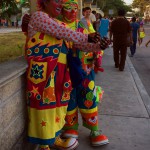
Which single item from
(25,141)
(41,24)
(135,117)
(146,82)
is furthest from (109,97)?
(41,24)

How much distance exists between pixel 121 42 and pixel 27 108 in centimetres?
554

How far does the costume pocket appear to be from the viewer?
8.11ft

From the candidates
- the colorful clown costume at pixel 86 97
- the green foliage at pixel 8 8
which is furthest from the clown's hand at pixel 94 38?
the green foliage at pixel 8 8

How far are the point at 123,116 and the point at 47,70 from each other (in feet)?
6.95

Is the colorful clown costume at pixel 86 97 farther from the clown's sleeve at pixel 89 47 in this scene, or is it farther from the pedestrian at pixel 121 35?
the pedestrian at pixel 121 35

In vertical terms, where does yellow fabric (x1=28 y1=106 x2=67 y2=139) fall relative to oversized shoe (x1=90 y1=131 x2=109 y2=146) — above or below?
above

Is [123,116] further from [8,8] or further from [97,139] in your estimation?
[8,8]

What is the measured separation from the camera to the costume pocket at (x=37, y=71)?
8.11 feet

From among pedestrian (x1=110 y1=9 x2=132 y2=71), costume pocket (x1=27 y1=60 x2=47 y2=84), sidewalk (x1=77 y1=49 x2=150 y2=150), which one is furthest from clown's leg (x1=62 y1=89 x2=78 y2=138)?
pedestrian (x1=110 y1=9 x2=132 y2=71)

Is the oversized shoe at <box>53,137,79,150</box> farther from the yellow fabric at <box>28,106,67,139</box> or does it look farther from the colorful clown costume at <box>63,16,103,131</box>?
the yellow fabric at <box>28,106,67,139</box>

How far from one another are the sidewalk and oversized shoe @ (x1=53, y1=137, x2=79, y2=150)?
0.11 m

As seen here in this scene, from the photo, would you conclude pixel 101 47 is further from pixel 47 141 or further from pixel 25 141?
pixel 25 141

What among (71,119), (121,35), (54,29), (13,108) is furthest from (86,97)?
(121,35)

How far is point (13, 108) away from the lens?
8.16ft
